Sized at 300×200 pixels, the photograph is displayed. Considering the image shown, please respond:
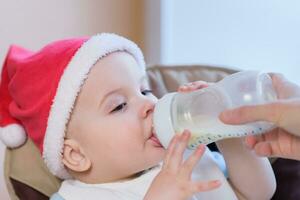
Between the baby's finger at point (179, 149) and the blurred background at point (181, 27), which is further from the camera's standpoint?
the blurred background at point (181, 27)

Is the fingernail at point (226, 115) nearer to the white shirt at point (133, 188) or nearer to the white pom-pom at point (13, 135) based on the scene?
the white shirt at point (133, 188)

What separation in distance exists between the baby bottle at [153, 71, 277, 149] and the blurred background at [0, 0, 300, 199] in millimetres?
632

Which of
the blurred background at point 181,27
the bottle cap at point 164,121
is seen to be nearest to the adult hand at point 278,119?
the bottle cap at point 164,121

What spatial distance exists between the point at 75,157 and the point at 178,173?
22cm

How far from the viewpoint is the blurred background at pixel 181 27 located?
1.44 m

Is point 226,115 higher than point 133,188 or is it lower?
higher

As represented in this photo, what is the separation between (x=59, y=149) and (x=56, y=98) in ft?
0.30

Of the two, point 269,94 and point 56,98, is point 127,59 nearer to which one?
point 56,98

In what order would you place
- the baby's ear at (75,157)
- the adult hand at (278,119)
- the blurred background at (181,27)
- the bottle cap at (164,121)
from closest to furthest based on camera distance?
1. the adult hand at (278,119)
2. the bottle cap at (164,121)
3. the baby's ear at (75,157)
4. the blurred background at (181,27)

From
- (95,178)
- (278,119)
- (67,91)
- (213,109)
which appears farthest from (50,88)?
(278,119)

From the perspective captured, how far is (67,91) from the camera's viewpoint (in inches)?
35.6

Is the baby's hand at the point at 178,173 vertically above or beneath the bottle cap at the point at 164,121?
beneath

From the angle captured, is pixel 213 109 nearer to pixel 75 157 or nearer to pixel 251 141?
pixel 251 141

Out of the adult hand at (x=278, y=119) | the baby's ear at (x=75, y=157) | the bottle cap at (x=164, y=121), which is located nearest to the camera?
the adult hand at (x=278, y=119)
